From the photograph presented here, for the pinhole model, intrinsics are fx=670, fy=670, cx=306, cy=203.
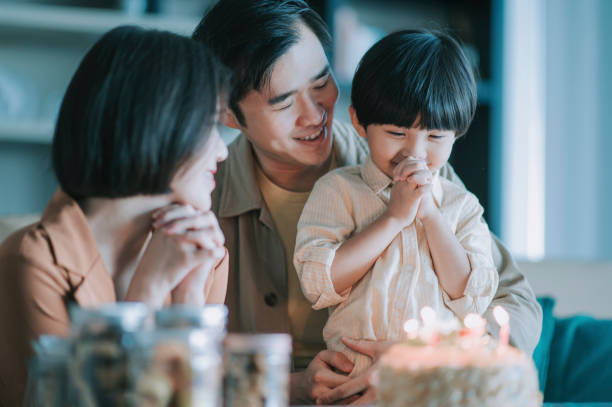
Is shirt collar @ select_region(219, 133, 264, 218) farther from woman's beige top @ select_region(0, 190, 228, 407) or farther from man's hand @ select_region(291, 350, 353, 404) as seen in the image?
woman's beige top @ select_region(0, 190, 228, 407)

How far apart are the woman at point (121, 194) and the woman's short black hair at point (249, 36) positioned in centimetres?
40

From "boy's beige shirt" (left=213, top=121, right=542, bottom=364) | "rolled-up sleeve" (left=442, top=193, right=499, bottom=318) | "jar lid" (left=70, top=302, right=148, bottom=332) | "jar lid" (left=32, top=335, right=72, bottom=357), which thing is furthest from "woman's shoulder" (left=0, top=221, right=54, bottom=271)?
"rolled-up sleeve" (left=442, top=193, right=499, bottom=318)

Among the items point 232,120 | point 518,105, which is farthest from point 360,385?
point 518,105

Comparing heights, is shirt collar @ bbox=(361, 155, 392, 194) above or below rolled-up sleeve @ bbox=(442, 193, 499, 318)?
above

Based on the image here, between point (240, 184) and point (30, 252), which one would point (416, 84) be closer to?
point (240, 184)

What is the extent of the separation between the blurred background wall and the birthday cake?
2.69m

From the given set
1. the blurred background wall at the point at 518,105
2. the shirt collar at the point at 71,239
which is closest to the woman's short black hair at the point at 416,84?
the shirt collar at the point at 71,239

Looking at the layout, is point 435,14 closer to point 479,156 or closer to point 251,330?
point 479,156

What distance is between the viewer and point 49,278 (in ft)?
3.30

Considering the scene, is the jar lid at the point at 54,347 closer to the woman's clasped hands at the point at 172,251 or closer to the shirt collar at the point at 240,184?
the woman's clasped hands at the point at 172,251

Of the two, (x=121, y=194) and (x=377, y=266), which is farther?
(x=377, y=266)

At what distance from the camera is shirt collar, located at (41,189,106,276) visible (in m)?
1.01

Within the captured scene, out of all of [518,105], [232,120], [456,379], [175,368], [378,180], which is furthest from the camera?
[518,105]

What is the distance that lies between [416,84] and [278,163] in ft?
1.63
